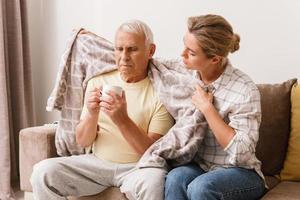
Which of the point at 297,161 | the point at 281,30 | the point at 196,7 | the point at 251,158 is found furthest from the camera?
the point at 196,7

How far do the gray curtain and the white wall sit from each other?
0.58 feet

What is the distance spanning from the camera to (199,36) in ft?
6.04

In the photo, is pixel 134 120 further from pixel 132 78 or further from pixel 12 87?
pixel 12 87

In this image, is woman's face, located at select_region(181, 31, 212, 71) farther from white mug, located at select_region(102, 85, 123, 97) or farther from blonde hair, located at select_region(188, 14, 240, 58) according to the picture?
white mug, located at select_region(102, 85, 123, 97)

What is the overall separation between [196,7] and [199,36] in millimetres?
819

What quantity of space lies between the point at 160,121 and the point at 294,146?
62 cm

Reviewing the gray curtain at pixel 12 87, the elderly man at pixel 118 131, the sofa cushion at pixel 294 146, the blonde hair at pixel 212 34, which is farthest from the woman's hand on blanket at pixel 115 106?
the gray curtain at pixel 12 87

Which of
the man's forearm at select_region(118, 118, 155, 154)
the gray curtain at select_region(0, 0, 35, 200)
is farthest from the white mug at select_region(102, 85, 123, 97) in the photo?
the gray curtain at select_region(0, 0, 35, 200)

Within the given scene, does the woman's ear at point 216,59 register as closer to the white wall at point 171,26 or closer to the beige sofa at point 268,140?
the beige sofa at point 268,140

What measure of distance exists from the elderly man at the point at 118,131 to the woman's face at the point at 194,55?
0.23m

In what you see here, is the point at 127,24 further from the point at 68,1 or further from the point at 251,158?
the point at 68,1

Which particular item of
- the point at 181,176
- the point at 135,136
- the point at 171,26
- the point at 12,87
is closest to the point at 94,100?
the point at 135,136

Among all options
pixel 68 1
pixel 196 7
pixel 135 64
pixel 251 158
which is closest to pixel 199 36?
pixel 135 64

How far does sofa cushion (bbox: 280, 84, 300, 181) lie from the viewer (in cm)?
213
